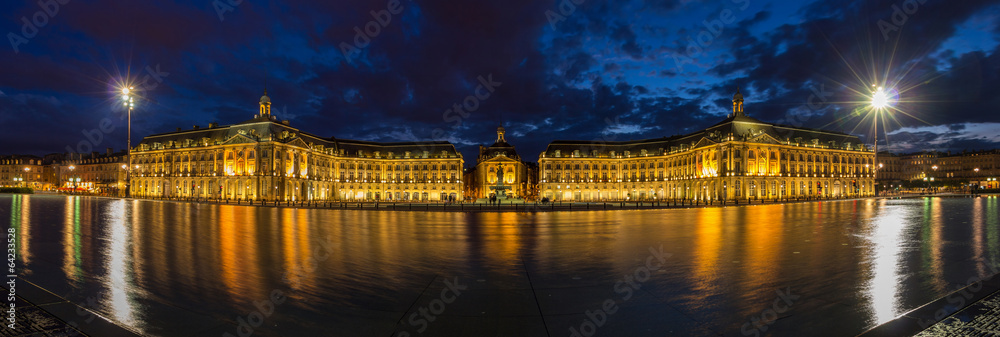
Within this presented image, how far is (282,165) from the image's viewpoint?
287 feet

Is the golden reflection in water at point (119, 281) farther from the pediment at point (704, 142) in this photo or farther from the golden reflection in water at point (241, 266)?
the pediment at point (704, 142)

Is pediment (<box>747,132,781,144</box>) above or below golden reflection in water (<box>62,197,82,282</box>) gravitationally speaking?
above

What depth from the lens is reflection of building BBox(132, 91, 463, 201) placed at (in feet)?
287

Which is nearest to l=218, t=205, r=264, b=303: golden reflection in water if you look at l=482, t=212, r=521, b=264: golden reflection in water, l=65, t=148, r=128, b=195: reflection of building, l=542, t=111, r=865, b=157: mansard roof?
l=482, t=212, r=521, b=264: golden reflection in water

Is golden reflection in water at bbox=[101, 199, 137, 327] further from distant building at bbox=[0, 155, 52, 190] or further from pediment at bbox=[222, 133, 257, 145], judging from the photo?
distant building at bbox=[0, 155, 52, 190]

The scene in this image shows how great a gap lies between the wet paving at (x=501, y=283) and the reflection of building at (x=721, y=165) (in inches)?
2916

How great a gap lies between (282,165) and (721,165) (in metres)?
85.2

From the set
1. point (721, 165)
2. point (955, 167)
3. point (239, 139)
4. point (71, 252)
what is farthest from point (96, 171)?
point (955, 167)

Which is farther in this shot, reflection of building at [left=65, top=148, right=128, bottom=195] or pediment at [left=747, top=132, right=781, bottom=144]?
reflection of building at [left=65, top=148, right=128, bottom=195]

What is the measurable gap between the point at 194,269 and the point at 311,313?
5620 millimetres

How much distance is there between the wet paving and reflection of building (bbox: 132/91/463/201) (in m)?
70.2

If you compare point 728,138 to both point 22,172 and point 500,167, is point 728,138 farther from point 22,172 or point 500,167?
point 22,172

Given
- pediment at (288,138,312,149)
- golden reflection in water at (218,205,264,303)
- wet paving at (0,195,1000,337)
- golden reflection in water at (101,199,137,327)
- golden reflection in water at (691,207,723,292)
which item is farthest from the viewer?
pediment at (288,138,312,149)

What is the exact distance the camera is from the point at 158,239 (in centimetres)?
1684
